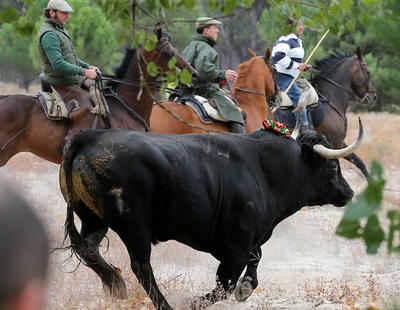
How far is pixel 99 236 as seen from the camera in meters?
5.77

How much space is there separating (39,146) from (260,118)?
3.54 metres

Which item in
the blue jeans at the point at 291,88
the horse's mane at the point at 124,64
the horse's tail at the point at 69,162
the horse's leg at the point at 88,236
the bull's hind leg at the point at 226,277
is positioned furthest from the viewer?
the blue jeans at the point at 291,88

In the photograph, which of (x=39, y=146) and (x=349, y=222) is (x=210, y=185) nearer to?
(x=349, y=222)

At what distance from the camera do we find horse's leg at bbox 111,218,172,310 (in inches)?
203

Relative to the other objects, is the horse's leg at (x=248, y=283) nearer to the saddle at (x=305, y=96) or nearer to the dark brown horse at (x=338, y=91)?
the saddle at (x=305, y=96)

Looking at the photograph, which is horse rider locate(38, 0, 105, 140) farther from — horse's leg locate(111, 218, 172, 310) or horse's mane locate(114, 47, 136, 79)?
horse's leg locate(111, 218, 172, 310)

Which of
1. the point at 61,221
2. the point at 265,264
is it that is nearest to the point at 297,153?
the point at 265,264

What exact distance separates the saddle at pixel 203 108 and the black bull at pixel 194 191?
341 cm

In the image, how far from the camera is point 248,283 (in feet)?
20.2

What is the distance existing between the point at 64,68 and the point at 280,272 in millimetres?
3542

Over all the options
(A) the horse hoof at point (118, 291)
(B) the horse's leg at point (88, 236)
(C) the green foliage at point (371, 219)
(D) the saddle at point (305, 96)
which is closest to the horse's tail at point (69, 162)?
(B) the horse's leg at point (88, 236)

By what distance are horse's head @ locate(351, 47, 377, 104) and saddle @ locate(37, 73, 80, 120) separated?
21.3ft

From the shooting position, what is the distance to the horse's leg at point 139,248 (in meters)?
5.15

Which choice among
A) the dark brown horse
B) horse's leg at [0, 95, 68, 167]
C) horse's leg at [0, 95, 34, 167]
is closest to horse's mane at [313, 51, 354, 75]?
the dark brown horse
